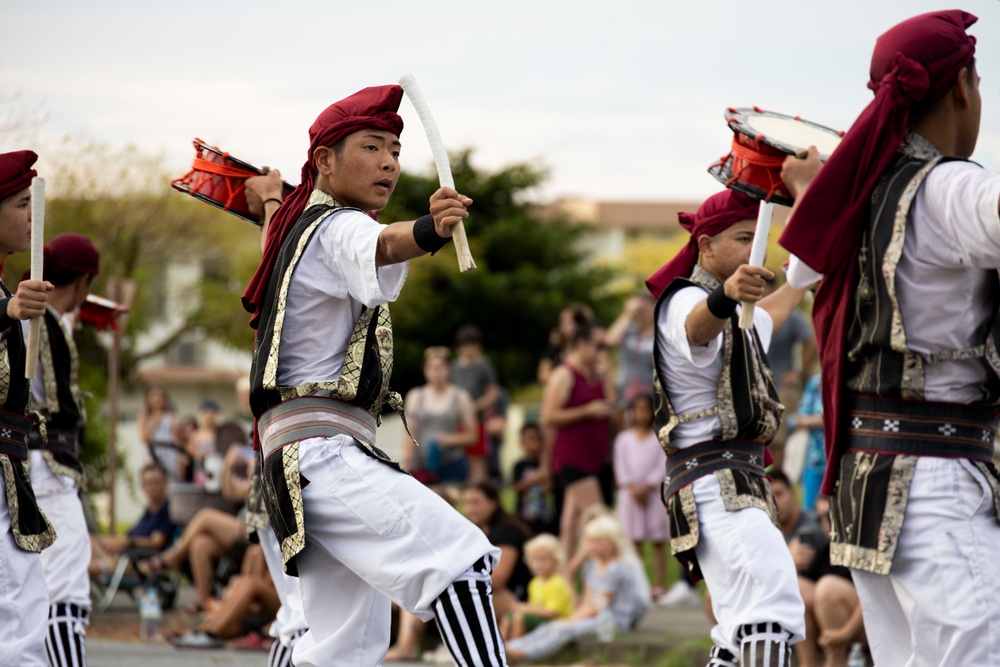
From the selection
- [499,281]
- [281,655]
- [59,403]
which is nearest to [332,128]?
[59,403]

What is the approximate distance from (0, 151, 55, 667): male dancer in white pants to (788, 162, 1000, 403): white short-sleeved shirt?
8.78ft

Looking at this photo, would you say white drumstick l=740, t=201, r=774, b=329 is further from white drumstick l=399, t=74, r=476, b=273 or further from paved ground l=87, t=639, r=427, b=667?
paved ground l=87, t=639, r=427, b=667

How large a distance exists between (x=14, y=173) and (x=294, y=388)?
1464mm

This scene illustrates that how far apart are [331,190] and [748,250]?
69.1 inches

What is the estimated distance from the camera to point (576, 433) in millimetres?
11062

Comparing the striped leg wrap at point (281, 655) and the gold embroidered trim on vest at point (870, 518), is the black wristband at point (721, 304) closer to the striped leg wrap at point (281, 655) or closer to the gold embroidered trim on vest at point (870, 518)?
the gold embroidered trim on vest at point (870, 518)

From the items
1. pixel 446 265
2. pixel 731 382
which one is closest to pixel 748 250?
pixel 731 382

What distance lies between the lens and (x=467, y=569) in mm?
4215

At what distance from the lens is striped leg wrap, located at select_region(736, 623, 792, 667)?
16.2 feet

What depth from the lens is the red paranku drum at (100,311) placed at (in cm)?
727

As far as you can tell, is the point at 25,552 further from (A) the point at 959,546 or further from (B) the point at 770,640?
(A) the point at 959,546

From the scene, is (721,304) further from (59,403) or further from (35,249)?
(59,403)

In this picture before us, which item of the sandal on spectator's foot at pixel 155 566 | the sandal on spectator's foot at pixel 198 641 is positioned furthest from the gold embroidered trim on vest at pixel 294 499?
the sandal on spectator's foot at pixel 155 566

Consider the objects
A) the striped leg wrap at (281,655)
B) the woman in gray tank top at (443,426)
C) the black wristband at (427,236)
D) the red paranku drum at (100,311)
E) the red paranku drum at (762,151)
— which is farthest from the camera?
the woman in gray tank top at (443,426)
